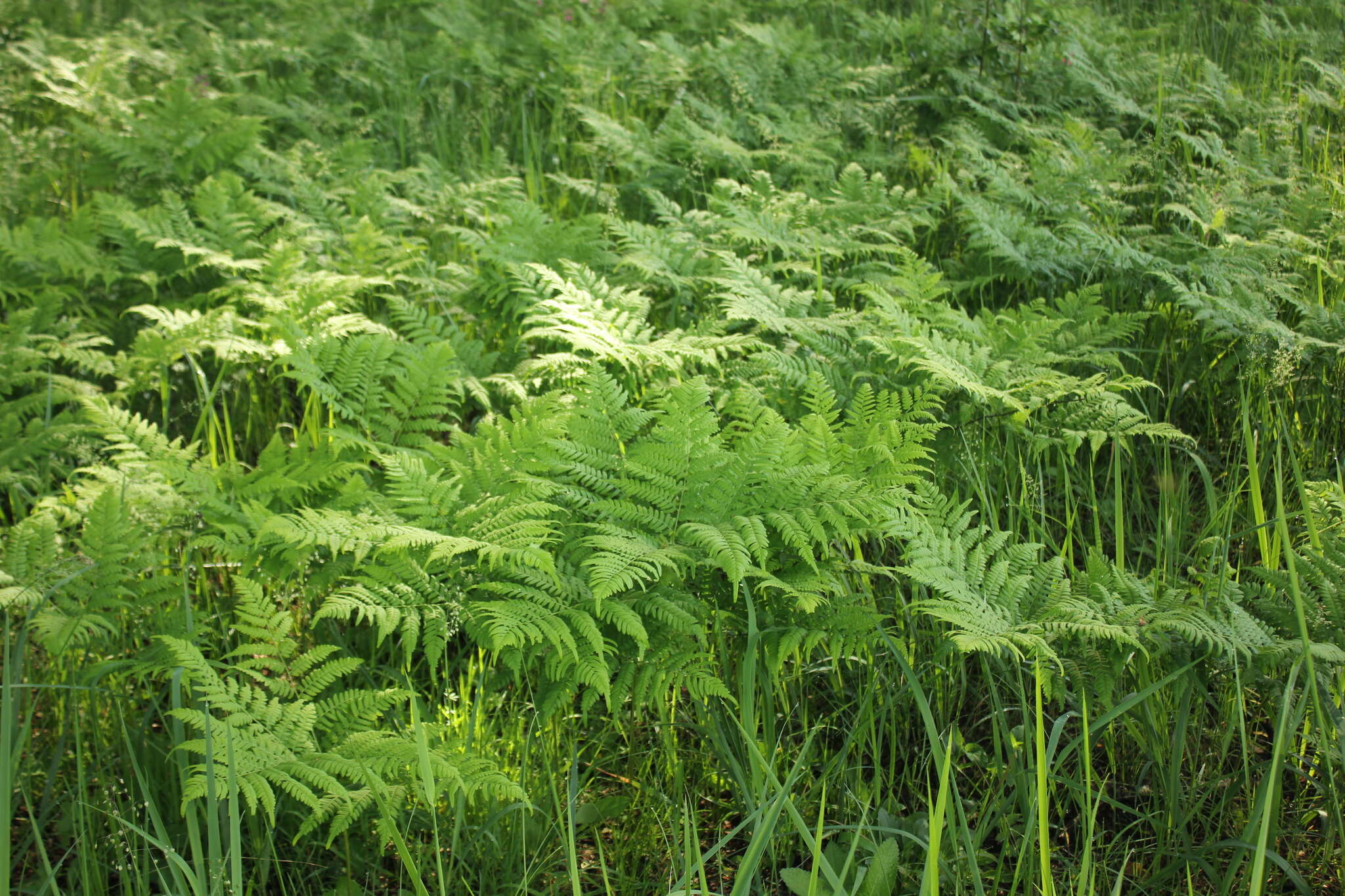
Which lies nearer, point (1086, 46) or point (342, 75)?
point (1086, 46)

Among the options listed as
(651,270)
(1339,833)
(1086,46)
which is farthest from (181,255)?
(1086,46)

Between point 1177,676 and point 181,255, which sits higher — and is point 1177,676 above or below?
below

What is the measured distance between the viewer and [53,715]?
2279mm

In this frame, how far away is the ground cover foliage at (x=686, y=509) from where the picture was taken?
6.41 feet

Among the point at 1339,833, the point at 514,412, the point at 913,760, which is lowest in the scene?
the point at 913,760

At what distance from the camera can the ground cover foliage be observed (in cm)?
196

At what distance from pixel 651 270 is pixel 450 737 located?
1.82 metres

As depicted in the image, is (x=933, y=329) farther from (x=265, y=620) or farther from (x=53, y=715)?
(x=53, y=715)

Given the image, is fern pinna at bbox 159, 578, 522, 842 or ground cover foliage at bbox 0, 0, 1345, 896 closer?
fern pinna at bbox 159, 578, 522, 842

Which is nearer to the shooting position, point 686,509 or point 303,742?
point 303,742

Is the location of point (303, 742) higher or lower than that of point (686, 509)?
lower

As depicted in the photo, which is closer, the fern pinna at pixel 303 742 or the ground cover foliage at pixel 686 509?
the fern pinna at pixel 303 742

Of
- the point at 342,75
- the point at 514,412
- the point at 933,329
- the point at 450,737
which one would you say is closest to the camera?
the point at 450,737

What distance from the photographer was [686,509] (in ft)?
7.38
